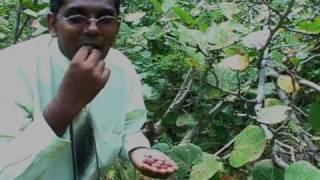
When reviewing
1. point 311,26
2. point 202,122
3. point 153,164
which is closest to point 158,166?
point 153,164

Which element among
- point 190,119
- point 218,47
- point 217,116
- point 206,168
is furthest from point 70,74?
point 217,116

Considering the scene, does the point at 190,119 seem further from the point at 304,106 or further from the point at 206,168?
the point at 206,168

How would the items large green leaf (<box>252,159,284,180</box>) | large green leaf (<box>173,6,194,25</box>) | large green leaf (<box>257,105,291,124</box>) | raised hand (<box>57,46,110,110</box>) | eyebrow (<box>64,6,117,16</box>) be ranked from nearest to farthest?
raised hand (<box>57,46,110,110</box>), eyebrow (<box>64,6,117,16</box>), large green leaf (<box>257,105,291,124</box>), large green leaf (<box>252,159,284,180</box>), large green leaf (<box>173,6,194,25</box>)

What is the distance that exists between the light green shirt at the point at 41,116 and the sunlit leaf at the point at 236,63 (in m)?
0.28

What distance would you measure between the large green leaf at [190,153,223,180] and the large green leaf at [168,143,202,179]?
3.1 inches

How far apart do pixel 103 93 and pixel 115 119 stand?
7 centimetres

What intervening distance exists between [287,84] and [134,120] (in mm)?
449

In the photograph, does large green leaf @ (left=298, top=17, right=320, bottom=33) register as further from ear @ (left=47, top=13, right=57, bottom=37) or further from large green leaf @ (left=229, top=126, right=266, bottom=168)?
ear @ (left=47, top=13, right=57, bottom=37)

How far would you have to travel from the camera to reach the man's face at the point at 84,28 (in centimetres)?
122

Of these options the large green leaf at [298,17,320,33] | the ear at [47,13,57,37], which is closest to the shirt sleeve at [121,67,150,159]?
the ear at [47,13,57,37]

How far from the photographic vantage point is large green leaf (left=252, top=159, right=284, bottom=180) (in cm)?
150

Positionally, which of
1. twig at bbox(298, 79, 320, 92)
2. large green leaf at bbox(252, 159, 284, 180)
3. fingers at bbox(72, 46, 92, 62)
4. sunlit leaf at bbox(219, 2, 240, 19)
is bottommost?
large green leaf at bbox(252, 159, 284, 180)

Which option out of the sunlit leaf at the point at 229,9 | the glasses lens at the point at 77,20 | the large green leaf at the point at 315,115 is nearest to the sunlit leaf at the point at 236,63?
the large green leaf at the point at 315,115

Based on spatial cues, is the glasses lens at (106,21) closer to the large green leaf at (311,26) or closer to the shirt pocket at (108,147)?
the shirt pocket at (108,147)
